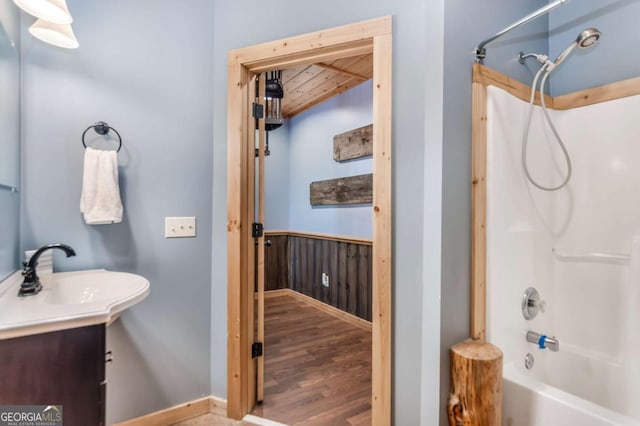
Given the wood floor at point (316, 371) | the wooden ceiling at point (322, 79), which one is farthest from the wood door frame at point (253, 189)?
the wooden ceiling at point (322, 79)

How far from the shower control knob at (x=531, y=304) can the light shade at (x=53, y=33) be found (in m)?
2.49

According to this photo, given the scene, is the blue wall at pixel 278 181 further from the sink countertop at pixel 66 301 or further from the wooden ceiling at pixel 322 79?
the sink countertop at pixel 66 301

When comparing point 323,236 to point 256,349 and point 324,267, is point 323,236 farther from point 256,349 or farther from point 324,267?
point 256,349

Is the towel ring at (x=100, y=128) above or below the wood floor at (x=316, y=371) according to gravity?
above

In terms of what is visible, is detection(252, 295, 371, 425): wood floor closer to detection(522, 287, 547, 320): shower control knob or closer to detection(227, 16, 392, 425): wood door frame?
detection(227, 16, 392, 425): wood door frame

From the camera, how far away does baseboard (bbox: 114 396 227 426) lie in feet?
5.12

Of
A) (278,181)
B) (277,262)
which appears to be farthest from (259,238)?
(278,181)

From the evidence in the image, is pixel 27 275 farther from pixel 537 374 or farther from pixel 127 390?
pixel 537 374

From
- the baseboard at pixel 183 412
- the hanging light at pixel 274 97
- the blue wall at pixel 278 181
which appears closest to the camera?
the baseboard at pixel 183 412

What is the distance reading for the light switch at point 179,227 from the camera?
1.64 meters

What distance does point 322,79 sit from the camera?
3.08 meters

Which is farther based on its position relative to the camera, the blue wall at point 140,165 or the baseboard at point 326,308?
the baseboard at point 326,308

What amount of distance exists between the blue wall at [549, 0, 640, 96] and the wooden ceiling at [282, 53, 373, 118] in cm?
131

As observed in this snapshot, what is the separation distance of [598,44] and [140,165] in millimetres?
2622
